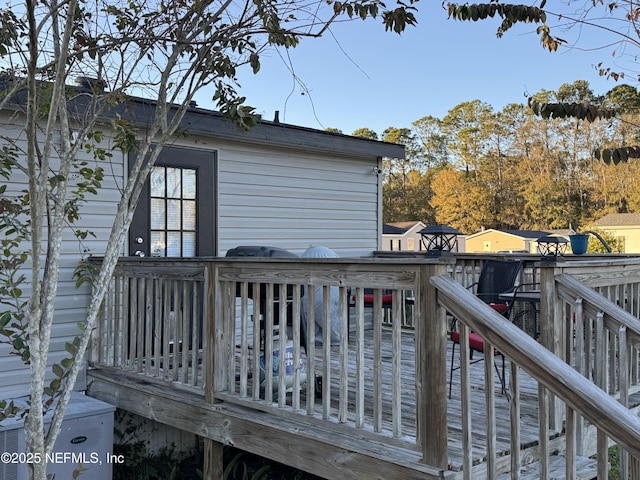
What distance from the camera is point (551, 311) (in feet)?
9.19

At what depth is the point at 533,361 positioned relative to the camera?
6.70 ft

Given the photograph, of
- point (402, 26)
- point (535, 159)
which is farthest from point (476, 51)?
point (402, 26)

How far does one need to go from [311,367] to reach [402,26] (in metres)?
1.75

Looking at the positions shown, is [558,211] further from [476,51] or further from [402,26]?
[402,26]

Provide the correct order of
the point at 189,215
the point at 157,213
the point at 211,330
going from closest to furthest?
the point at 211,330, the point at 157,213, the point at 189,215

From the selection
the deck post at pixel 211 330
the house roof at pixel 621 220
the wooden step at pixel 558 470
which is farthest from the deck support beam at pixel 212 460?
the house roof at pixel 621 220

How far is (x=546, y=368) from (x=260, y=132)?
13.4ft

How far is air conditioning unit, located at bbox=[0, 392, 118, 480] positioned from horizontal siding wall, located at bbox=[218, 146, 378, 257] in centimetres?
213

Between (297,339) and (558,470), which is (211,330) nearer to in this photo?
(297,339)

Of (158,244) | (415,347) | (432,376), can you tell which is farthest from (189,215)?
(432,376)

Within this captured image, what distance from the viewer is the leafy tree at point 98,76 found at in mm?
2102

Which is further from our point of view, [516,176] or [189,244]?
[516,176]

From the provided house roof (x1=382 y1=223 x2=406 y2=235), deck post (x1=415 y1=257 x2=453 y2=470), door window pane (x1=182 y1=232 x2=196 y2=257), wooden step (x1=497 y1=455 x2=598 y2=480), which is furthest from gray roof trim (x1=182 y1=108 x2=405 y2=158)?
house roof (x1=382 y1=223 x2=406 y2=235)

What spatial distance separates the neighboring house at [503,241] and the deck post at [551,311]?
85.5 ft
